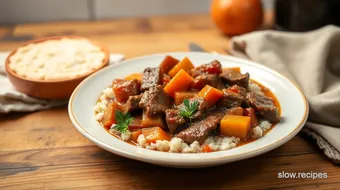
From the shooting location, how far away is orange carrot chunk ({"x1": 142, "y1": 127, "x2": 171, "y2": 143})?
1920mm

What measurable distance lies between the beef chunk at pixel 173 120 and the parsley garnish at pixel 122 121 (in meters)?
0.19

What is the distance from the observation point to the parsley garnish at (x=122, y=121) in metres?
2.00

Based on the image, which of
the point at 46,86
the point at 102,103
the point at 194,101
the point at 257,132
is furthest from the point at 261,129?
the point at 46,86

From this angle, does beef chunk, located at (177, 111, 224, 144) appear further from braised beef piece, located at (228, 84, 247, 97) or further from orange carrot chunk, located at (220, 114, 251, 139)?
braised beef piece, located at (228, 84, 247, 97)

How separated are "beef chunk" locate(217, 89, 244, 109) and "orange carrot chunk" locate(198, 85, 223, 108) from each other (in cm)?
3

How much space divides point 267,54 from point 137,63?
80 cm

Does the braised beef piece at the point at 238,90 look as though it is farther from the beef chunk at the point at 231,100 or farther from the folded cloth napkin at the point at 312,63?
the folded cloth napkin at the point at 312,63

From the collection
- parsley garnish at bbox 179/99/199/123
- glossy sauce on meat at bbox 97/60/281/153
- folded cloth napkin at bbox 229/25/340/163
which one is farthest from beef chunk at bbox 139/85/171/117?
folded cloth napkin at bbox 229/25/340/163

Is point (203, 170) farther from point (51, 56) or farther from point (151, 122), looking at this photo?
point (51, 56)

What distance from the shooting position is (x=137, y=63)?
265cm

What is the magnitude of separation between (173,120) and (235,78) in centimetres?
48

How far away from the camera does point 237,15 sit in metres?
3.39

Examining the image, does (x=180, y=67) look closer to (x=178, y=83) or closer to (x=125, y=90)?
(x=178, y=83)

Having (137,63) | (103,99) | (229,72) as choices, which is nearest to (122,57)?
(137,63)
